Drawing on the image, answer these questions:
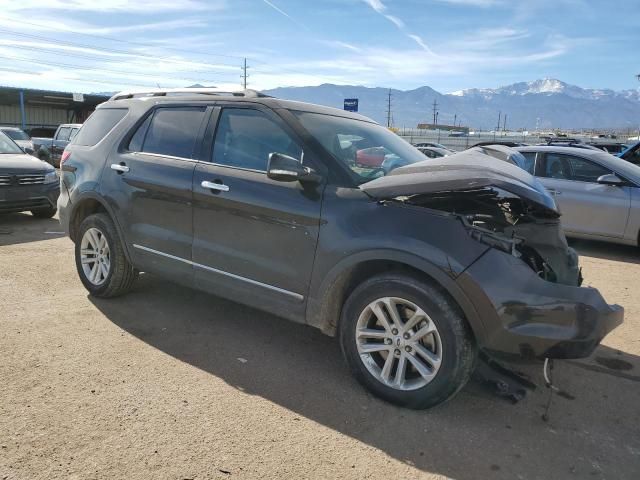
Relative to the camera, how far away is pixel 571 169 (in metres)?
7.73

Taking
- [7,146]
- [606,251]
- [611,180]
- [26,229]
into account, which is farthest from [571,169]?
[7,146]

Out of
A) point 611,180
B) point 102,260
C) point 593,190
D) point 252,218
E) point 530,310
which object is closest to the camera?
point 530,310

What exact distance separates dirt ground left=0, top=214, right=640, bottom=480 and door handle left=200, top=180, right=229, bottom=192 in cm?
121

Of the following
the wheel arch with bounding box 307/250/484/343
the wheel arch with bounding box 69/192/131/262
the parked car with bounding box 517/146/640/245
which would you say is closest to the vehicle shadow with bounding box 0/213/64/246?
the wheel arch with bounding box 69/192/131/262

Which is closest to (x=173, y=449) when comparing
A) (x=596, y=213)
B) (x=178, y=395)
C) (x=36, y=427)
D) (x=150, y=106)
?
(x=178, y=395)

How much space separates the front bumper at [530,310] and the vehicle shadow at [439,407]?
52cm

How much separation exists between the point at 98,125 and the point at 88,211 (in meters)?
0.84

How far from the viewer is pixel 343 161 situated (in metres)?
3.39

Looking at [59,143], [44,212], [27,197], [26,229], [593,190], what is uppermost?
[593,190]

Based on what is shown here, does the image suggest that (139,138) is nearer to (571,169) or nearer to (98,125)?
(98,125)

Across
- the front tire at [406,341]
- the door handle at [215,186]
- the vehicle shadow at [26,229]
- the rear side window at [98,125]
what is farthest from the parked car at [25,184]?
the front tire at [406,341]

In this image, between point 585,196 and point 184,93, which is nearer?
point 184,93

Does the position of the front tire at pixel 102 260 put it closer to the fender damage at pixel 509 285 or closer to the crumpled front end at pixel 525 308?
the fender damage at pixel 509 285

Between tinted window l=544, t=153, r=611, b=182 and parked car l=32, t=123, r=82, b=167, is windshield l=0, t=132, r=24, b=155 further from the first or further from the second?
tinted window l=544, t=153, r=611, b=182
